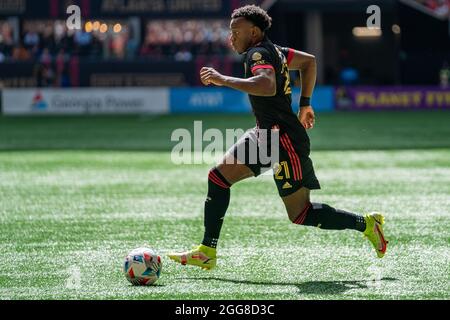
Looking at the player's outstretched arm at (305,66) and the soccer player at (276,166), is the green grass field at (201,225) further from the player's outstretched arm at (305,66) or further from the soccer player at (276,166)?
the player's outstretched arm at (305,66)

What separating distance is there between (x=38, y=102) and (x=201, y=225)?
22.1 meters

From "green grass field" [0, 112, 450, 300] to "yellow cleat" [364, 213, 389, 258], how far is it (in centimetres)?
14

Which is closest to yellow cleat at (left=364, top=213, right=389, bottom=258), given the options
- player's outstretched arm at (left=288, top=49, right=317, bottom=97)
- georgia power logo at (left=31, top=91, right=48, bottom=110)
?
player's outstretched arm at (left=288, top=49, right=317, bottom=97)

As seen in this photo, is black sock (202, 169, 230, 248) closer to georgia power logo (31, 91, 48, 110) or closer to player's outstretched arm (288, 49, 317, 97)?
player's outstretched arm (288, 49, 317, 97)

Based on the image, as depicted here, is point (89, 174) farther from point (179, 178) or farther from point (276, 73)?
point (276, 73)

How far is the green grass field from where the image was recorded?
295 inches

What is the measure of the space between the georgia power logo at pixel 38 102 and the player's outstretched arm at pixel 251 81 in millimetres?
24784

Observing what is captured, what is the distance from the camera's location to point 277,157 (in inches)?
318

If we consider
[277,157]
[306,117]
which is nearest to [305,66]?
[306,117]

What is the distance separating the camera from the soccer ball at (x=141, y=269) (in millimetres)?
7539

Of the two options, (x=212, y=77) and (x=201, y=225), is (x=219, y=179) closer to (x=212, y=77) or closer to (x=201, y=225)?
(x=212, y=77)

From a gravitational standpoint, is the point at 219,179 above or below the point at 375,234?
above
